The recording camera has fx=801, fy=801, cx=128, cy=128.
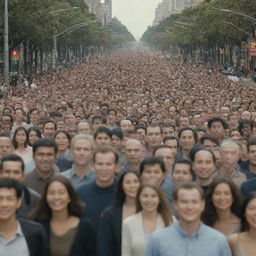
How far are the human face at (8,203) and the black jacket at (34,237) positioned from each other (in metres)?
0.15

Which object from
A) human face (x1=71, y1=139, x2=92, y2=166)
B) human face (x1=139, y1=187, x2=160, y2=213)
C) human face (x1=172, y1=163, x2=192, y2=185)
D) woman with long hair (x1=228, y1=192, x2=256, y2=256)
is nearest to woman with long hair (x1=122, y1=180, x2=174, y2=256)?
human face (x1=139, y1=187, x2=160, y2=213)

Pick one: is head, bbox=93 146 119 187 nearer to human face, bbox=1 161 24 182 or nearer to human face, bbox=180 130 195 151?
human face, bbox=1 161 24 182

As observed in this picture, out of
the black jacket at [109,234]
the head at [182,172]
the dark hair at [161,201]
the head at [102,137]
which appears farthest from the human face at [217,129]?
the dark hair at [161,201]

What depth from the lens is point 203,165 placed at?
845cm

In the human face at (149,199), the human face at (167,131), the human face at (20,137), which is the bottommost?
the human face at (149,199)

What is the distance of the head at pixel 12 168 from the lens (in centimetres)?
793

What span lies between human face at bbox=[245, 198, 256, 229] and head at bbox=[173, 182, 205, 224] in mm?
462

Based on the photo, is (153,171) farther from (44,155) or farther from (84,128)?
(84,128)

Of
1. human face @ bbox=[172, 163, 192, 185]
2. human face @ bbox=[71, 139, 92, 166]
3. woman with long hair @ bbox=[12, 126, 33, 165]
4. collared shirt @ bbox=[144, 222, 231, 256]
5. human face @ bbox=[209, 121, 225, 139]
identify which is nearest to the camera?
collared shirt @ bbox=[144, 222, 231, 256]

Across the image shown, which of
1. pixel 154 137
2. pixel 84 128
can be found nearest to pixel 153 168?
pixel 154 137

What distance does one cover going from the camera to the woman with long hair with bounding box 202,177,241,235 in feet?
22.6

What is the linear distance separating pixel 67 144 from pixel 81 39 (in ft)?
333

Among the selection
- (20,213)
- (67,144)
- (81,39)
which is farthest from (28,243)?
(81,39)

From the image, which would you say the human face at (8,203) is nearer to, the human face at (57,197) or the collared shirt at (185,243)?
the human face at (57,197)
